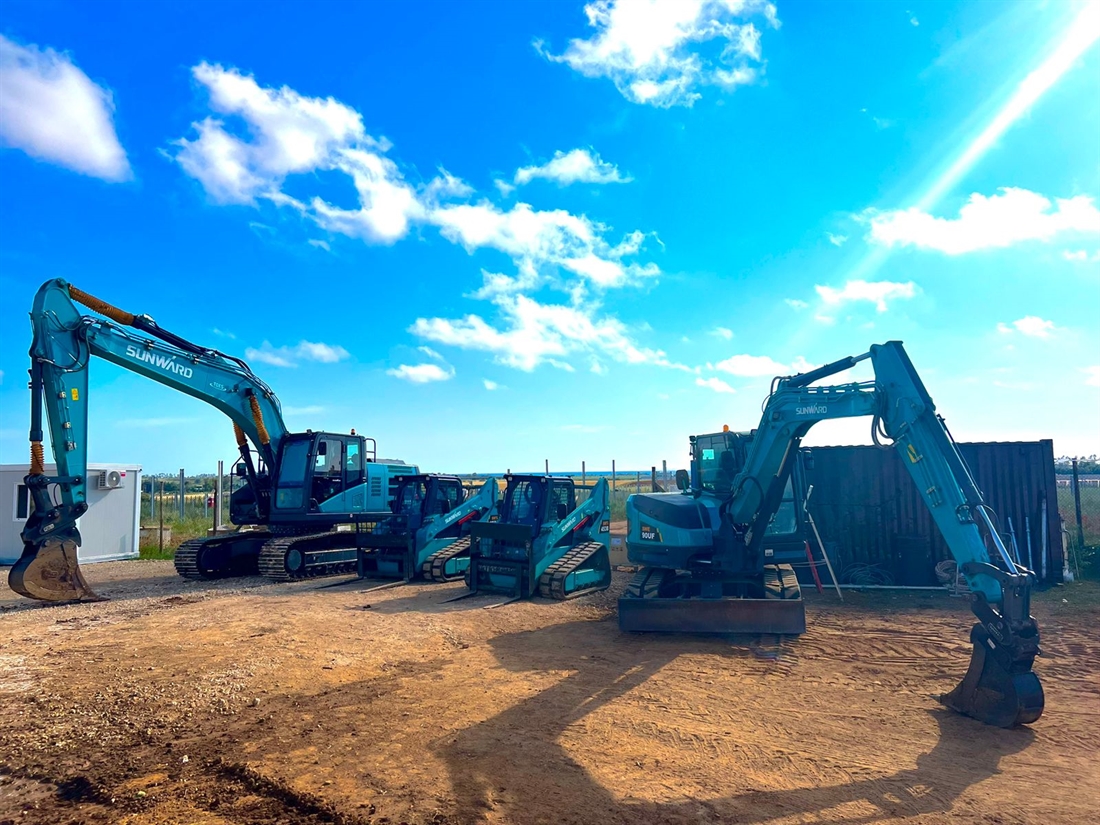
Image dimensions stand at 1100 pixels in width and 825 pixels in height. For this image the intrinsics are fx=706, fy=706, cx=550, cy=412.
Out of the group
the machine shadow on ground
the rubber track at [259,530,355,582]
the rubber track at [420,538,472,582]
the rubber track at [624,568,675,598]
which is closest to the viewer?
the machine shadow on ground

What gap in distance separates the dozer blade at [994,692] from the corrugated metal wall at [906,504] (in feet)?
23.1

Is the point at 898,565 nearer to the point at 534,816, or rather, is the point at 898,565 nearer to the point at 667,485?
the point at 534,816

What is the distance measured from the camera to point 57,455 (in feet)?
37.3

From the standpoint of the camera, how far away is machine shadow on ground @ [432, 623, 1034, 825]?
160 inches

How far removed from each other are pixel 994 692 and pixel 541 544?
7.22 m

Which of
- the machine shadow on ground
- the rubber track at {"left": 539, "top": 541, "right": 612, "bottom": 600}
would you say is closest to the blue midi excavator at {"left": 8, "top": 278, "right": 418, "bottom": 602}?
the rubber track at {"left": 539, "top": 541, "right": 612, "bottom": 600}

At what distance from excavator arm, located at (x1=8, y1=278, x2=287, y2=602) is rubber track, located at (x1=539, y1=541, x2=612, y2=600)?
287 inches

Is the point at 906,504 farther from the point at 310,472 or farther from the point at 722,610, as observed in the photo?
the point at 310,472

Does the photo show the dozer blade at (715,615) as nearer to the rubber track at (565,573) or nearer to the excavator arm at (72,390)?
the rubber track at (565,573)

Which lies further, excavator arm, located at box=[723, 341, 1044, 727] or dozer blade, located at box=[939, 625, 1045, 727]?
excavator arm, located at box=[723, 341, 1044, 727]

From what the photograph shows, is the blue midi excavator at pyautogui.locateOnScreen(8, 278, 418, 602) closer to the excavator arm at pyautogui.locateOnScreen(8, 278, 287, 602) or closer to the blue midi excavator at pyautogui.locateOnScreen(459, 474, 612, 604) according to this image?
the excavator arm at pyautogui.locateOnScreen(8, 278, 287, 602)

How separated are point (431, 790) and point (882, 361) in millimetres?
5928

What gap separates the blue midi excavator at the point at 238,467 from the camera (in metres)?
10.9

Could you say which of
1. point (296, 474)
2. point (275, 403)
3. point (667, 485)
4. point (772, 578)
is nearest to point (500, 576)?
point (772, 578)
